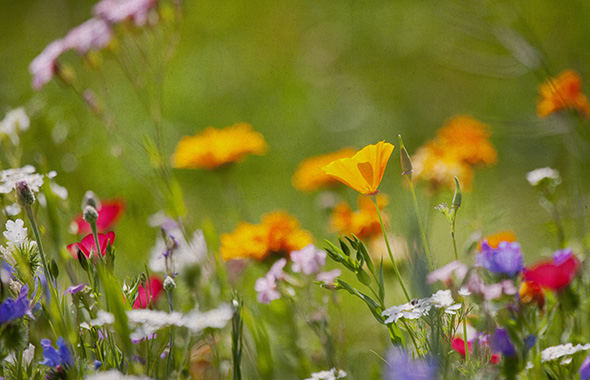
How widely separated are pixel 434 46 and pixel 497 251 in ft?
6.21

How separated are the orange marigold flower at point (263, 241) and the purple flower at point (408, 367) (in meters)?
0.33

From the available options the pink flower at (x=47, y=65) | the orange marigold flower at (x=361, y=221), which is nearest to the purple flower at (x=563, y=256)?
the orange marigold flower at (x=361, y=221)

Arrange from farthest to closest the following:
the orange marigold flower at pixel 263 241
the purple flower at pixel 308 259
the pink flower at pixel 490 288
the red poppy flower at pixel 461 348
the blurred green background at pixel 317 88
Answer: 1. the blurred green background at pixel 317 88
2. the orange marigold flower at pixel 263 241
3. the purple flower at pixel 308 259
4. the red poppy flower at pixel 461 348
5. the pink flower at pixel 490 288

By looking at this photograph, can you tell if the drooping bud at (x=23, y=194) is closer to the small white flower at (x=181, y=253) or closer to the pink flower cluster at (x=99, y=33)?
the small white flower at (x=181, y=253)

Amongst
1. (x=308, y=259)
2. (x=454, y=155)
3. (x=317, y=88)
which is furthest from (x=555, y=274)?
(x=317, y=88)

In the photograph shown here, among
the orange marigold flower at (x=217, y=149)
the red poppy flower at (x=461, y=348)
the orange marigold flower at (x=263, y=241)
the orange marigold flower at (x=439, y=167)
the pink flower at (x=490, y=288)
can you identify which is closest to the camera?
the pink flower at (x=490, y=288)

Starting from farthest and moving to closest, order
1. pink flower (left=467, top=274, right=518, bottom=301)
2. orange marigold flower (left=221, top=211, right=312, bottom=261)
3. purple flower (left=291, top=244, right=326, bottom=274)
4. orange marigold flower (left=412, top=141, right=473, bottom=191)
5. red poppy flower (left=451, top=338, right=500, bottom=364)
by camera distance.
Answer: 1. orange marigold flower (left=412, top=141, right=473, bottom=191)
2. orange marigold flower (left=221, top=211, right=312, bottom=261)
3. purple flower (left=291, top=244, right=326, bottom=274)
4. red poppy flower (left=451, top=338, right=500, bottom=364)
5. pink flower (left=467, top=274, right=518, bottom=301)

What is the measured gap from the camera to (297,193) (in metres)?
Answer: 1.86

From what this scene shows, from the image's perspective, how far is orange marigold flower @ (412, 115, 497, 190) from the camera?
0.97 metres

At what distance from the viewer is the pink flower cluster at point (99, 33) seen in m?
0.91

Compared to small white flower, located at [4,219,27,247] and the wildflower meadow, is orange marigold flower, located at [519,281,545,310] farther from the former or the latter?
small white flower, located at [4,219,27,247]

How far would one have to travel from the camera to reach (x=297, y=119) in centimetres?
218

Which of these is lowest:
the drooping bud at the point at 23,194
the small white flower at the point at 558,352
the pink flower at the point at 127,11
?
the small white flower at the point at 558,352

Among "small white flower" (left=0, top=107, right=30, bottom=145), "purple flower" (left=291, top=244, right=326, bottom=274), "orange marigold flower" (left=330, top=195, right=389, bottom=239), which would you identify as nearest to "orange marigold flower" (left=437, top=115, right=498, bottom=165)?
"orange marigold flower" (left=330, top=195, right=389, bottom=239)
